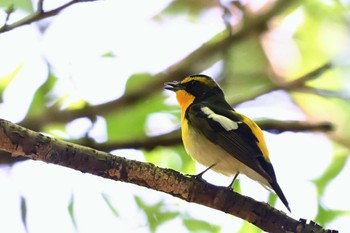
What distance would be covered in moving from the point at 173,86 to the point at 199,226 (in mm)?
825

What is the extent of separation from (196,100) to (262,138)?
2.24ft

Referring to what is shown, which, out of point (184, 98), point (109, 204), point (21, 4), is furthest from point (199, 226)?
point (21, 4)

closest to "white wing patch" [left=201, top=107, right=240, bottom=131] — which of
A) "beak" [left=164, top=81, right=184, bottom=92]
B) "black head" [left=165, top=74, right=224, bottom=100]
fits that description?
"beak" [left=164, top=81, right=184, bottom=92]

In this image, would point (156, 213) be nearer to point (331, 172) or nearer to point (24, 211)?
point (24, 211)

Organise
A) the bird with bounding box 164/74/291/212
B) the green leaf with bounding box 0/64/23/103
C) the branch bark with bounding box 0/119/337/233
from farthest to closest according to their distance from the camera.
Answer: the green leaf with bounding box 0/64/23/103
the bird with bounding box 164/74/291/212
the branch bark with bounding box 0/119/337/233

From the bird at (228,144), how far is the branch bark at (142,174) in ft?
0.99

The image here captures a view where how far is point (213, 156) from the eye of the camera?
325 cm

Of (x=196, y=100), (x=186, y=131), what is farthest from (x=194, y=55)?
(x=186, y=131)

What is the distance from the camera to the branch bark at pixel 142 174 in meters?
2.30

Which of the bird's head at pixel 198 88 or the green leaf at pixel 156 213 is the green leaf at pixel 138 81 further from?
the green leaf at pixel 156 213

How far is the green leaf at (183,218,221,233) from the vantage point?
141 inches

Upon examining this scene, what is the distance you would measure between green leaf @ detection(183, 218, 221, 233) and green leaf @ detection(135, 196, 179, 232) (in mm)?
101

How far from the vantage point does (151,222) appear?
362cm

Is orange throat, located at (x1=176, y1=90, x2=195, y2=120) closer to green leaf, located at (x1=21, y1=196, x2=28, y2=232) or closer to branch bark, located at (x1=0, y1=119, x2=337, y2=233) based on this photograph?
green leaf, located at (x1=21, y1=196, x2=28, y2=232)
